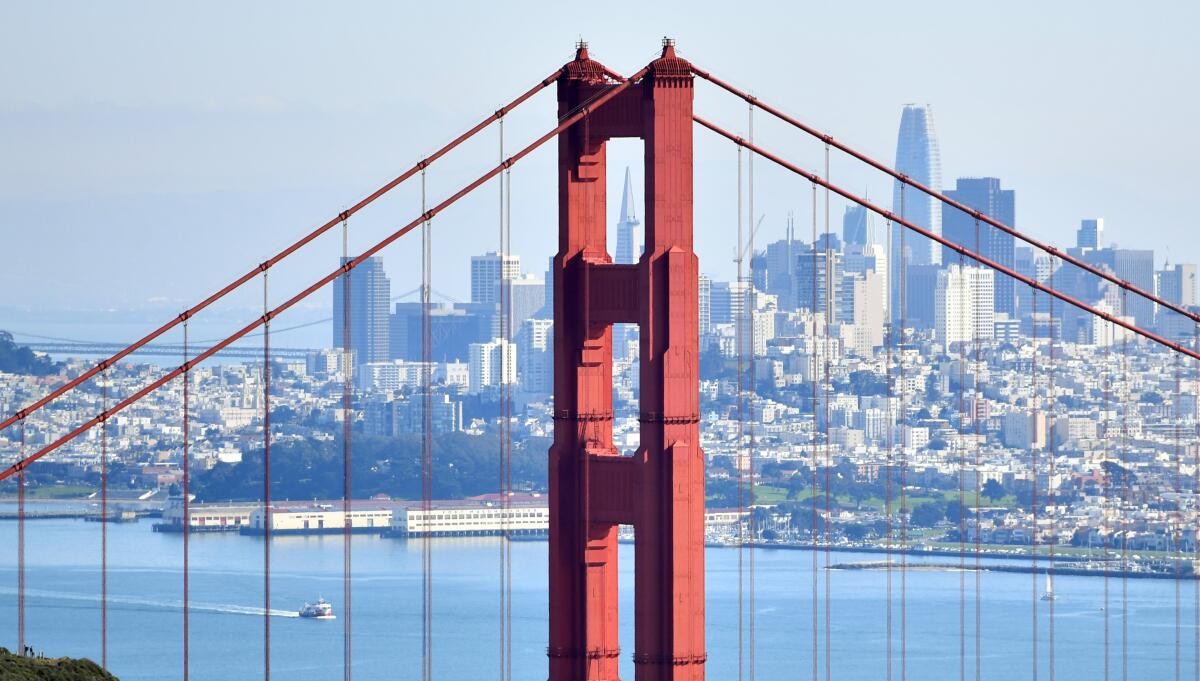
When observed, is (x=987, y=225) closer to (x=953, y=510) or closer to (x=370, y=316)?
(x=370, y=316)

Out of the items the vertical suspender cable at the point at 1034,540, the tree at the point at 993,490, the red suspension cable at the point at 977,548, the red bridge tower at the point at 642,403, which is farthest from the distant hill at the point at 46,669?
the tree at the point at 993,490

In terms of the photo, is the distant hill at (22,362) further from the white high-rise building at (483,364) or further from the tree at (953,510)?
the tree at (953,510)

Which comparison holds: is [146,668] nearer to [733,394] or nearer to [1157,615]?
[1157,615]

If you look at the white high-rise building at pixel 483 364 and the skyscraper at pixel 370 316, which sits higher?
the skyscraper at pixel 370 316

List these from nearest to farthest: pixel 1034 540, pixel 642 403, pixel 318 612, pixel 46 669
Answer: pixel 46 669
pixel 642 403
pixel 1034 540
pixel 318 612

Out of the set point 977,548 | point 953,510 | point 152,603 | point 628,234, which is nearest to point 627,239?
point 628,234

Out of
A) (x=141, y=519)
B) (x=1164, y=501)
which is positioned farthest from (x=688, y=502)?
(x=141, y=519)
